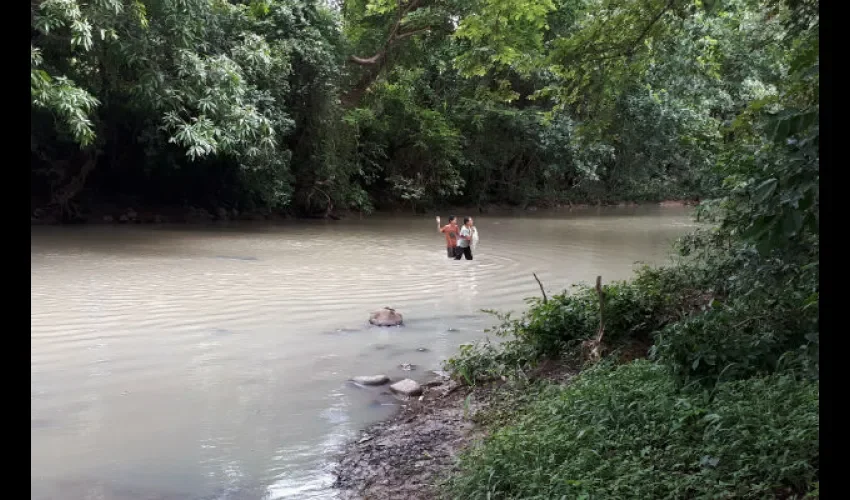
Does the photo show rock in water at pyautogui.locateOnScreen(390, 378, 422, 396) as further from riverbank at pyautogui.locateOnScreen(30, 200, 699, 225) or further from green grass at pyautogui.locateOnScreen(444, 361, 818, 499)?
riverbank at pyautogui.locateOnScreen(30, 200, 699, 225)

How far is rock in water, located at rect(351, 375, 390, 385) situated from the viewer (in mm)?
6555

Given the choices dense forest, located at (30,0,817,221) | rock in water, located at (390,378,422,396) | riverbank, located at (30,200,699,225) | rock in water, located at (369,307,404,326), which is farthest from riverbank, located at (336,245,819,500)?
riverbank, located at (30,200,699,225)

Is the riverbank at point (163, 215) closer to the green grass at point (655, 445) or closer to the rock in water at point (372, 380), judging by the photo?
the rock in water at point (372, 380)

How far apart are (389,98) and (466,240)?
12.8 meters

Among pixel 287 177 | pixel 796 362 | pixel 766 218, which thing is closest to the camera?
pixel 766 218

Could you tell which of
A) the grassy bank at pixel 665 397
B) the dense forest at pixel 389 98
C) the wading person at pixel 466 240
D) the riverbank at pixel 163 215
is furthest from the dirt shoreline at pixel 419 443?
the riverbank at pixel 163 215

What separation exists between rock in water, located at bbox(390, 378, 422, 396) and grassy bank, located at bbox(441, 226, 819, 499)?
15.6 inches

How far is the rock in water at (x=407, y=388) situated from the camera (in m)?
6.28

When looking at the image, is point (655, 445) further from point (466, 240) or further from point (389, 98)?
point (389, 98)

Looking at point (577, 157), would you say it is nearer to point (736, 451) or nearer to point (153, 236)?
point (153, 236)

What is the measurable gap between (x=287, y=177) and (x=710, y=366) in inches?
743

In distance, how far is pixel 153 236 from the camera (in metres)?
18.1

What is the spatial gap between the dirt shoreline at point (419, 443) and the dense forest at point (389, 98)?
2.77 meters
